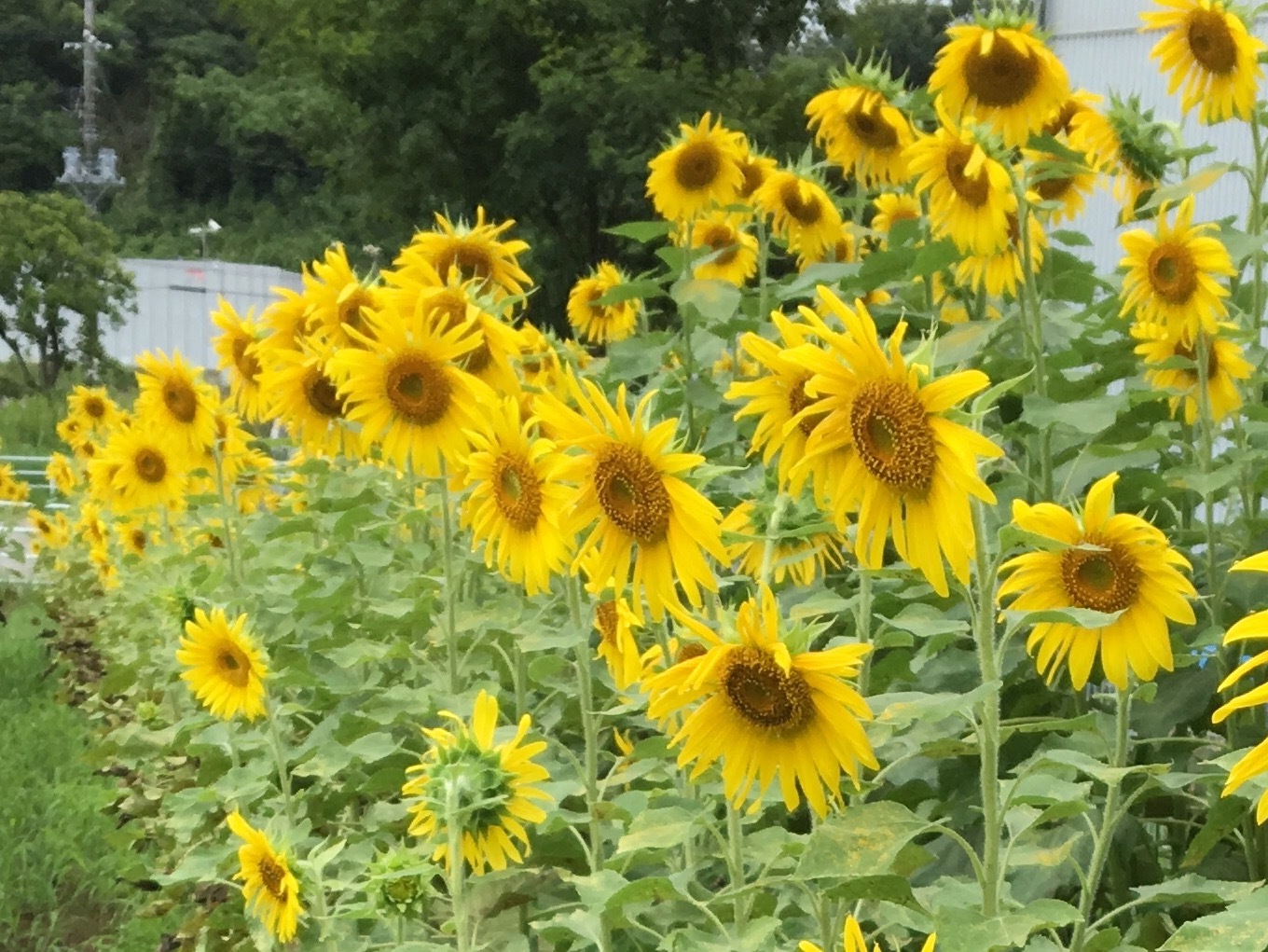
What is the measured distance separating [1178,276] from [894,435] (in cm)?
74

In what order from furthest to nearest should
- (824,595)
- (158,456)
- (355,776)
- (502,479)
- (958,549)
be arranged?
(158,456) → (355,776) → (502,479) → (824,595) → (958,549)

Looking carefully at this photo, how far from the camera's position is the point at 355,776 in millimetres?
1581

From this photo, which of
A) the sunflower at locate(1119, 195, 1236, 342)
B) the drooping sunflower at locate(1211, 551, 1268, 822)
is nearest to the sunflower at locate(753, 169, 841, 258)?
the sunflower at locate(1119, 195, 1236, 342)

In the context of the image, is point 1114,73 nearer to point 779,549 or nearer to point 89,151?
point 779,549

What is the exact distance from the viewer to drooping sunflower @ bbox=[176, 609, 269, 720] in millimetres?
1415

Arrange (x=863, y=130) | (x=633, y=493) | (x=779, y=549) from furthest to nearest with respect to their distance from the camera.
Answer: (x=863, y=130), (x=779, y=549), (x=633, y=493)

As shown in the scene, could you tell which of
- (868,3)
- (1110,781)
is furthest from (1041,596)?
(868,3)

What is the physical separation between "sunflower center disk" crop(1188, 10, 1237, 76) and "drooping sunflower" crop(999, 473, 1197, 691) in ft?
2.68

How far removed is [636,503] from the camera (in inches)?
33.2

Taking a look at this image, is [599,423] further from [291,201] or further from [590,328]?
[291,201]

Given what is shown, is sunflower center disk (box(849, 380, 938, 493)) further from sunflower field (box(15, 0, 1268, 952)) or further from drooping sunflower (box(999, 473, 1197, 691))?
drooping sunflower (box(999, 473, 1197, 691))

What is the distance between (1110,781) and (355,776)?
3.36 ft

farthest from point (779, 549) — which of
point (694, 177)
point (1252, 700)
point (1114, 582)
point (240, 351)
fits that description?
point (240, 351)

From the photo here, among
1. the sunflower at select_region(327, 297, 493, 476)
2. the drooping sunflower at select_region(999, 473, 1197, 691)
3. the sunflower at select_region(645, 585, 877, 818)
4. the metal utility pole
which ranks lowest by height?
the sunflower at select_region(645, 585, 877, 818)
